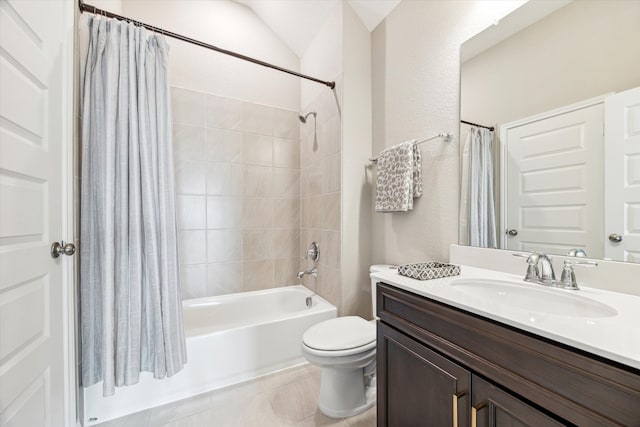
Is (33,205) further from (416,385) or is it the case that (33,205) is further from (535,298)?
(535,298)

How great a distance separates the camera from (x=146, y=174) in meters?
1.33

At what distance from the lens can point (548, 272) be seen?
35.3 inches

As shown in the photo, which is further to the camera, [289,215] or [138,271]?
[289,215]

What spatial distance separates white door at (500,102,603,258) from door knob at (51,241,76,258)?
6.08 feet

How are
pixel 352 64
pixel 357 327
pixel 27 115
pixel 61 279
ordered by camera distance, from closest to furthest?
1. pixel 27 115
2. pixel 61 279
3. pixel 357 327
4. pixel 352 64

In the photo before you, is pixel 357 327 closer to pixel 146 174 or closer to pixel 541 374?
pixel 541 374

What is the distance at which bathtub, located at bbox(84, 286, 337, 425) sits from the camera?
1421 mm

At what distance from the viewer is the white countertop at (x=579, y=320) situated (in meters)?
0.49

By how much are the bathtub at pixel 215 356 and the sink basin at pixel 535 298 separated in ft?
3.84

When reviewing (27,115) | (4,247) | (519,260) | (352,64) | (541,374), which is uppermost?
(352,64)

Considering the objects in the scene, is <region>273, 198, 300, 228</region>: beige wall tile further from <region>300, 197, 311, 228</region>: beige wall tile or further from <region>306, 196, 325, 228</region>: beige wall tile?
<region>306, 196, 325, 228</region>: beige wall tile

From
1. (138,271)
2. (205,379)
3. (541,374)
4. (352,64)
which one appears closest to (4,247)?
(138,271)

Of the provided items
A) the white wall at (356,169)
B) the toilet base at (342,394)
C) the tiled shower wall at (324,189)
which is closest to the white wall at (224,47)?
the tiled shower wall at (324,189)

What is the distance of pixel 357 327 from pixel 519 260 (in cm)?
90
